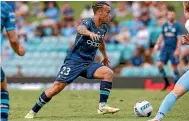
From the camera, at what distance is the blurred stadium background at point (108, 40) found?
22.6m

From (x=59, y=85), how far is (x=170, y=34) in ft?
28.9

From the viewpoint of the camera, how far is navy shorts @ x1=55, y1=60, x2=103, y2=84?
10.9 m

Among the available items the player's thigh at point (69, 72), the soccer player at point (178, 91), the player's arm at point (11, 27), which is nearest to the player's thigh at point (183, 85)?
the soccer player at point (178, 91)

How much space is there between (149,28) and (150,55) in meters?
1.59

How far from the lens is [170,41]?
750 inches

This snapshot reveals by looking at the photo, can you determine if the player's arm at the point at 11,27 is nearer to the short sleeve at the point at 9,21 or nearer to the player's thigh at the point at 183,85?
the short sleeve at the point at 9,21

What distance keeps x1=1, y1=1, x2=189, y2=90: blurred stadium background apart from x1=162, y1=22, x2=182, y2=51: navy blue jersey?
2421mm

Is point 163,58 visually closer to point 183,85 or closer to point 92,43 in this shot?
point 92,43

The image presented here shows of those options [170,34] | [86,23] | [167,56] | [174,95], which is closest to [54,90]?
[86,23]

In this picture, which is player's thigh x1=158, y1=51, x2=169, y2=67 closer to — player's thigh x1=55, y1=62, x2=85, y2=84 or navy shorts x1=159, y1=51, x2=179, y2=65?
navy shorts x1=159, y1=51, x2=179, y2=65

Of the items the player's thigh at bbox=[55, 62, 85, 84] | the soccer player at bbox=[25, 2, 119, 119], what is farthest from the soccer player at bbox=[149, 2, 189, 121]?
the player's thigh at bbox=[55, 62, 85, 84]

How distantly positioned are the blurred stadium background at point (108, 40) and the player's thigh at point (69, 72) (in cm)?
1075

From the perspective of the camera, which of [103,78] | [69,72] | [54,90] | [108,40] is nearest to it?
[54,90]

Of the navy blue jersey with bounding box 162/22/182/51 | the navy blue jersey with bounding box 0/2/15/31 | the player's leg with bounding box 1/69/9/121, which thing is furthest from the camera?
the navy blue jersey with bounding box 162/22/182/51
